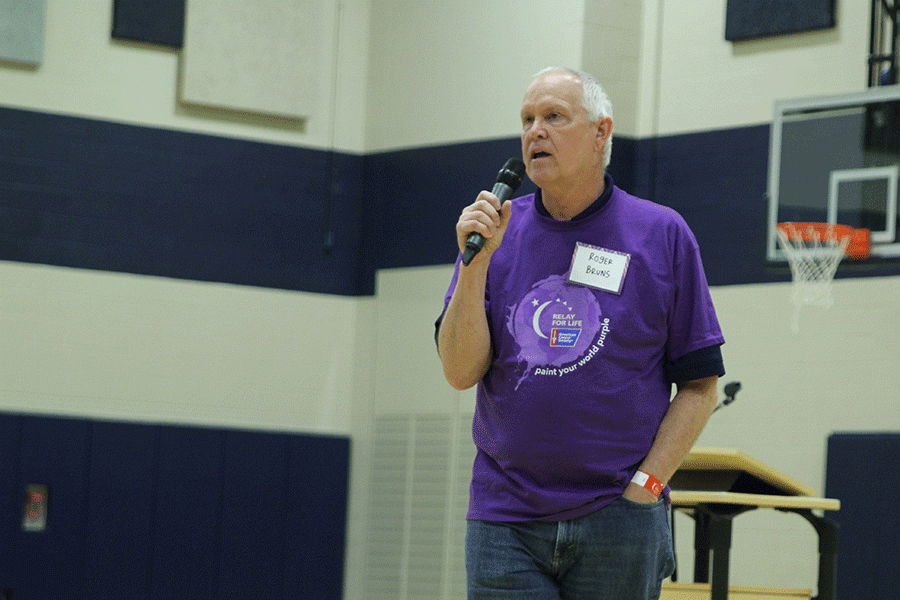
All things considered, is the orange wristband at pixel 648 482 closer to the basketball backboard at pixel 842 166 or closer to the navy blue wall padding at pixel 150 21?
the basketball backboard at pixel 842 166

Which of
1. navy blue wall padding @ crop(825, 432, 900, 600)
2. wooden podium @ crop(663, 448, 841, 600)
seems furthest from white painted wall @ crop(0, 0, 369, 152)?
wooden podium @ crop(663, 448, 841, 600)

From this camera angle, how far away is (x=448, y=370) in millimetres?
2037

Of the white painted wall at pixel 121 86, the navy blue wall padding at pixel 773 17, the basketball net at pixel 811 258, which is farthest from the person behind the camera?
the white painted wall at pixel 121 86

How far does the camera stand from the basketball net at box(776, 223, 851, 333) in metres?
5.00

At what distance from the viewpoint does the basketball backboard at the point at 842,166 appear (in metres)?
4.82

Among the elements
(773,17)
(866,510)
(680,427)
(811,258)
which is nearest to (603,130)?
(680,427)

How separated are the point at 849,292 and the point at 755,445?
0.84m

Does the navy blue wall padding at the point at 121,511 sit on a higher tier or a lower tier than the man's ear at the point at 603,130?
lower

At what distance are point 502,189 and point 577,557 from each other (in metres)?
0.69

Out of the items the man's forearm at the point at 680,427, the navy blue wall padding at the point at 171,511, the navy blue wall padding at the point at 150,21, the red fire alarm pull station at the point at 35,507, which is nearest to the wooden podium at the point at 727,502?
the man's forearm at the point at 680,427

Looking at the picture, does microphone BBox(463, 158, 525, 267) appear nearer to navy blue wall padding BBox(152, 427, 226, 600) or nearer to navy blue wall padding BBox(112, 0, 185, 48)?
navy blue wall padding BBox(152, 427, 226, 600)

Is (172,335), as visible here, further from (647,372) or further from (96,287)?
(647,372)

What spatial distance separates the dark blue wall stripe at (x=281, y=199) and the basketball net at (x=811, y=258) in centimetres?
11

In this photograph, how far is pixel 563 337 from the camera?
1.94 meters
